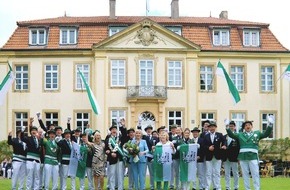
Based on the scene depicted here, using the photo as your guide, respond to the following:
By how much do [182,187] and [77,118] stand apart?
25090 mm

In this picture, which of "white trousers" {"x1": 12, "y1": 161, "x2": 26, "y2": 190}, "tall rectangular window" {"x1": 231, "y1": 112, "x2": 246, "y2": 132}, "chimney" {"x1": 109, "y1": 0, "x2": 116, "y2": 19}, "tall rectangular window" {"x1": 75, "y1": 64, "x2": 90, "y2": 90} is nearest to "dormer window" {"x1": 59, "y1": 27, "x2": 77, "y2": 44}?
"tall rectangular window" {"x1": 75, "y1": 64, "x2": 90, "y2": 90}

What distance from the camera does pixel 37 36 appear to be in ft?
147

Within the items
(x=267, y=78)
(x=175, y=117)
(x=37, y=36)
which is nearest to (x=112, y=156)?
(x=175, y=117)

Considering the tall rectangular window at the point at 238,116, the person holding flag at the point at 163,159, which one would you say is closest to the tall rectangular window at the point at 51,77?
the tall rectangular window at the point at 238,116

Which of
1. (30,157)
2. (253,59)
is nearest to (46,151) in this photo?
(30,157)

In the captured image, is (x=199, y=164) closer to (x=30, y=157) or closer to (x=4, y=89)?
(x=30, y=157)

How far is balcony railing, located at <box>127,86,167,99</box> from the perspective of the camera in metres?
43.0

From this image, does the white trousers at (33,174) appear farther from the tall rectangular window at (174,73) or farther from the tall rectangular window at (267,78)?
the tall rectangular window at (267,78)

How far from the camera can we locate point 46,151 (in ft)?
64.6

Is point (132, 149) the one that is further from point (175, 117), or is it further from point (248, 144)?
point (175, 117)

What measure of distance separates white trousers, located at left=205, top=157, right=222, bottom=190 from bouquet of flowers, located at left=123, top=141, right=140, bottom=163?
213 cm

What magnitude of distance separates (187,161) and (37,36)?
2758 centimetres

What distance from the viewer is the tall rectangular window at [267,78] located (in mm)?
44688

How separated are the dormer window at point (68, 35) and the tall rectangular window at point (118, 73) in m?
3.45
